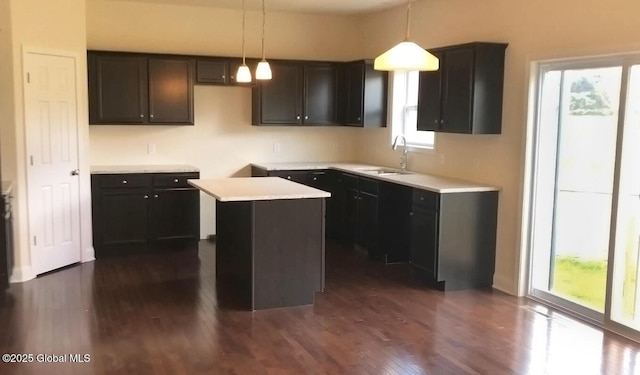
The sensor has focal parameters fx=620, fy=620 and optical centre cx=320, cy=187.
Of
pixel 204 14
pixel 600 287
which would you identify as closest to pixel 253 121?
pixel 204 14

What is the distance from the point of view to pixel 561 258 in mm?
5312

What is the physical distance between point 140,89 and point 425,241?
362 cm

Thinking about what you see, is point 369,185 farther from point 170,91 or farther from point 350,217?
point 170,91

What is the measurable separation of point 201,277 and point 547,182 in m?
3.31

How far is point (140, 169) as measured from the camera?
6.89 meters

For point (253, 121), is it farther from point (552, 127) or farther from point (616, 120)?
point (616, 120)

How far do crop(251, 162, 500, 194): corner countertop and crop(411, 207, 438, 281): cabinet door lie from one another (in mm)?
246

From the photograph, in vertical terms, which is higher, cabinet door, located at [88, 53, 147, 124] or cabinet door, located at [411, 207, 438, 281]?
cabinet door, located at [88, 53, 147, 124]

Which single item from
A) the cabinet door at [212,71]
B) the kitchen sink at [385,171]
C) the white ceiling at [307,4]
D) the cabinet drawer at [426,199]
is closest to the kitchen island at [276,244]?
the cabinet drawer at [426,199]

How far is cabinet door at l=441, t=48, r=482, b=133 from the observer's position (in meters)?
5.60

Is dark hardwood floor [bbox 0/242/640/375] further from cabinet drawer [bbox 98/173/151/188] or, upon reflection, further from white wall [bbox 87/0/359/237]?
white wall [bbox 87/0/359/237]

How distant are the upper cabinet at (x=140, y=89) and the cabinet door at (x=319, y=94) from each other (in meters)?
1.45

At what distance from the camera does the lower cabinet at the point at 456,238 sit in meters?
5.60

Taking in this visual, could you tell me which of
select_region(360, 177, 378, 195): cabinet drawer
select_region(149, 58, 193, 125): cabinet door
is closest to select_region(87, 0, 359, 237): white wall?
select_region(149, 58, 193, 125): cabinet door
